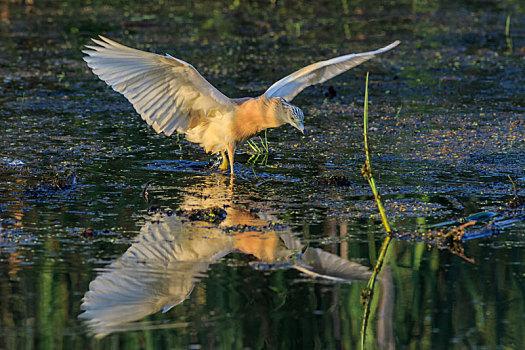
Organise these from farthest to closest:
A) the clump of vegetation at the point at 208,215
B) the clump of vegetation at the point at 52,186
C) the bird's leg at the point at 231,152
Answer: the bird's leg at the point at 231,152 → the clump of vegetation at the point at 52,186 → the clump of vegetation at the point at 208,215

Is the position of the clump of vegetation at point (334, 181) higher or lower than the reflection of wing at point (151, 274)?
higher

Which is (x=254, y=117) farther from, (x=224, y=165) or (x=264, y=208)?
(x=264, y=208)

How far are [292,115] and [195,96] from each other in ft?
2.67

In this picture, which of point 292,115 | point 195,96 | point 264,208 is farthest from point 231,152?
point 264,208

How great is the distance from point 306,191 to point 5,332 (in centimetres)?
291

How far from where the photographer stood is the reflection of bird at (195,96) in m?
6.80

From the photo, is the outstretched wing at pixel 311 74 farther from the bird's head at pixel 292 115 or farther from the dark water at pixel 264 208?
the dark water at pixel 264 208

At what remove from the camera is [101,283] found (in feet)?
15.0

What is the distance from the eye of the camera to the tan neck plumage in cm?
704

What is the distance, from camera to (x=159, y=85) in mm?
6969

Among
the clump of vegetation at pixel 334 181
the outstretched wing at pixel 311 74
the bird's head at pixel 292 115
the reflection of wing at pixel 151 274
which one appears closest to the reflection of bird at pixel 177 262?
the reflection of wing at pixel 151 274

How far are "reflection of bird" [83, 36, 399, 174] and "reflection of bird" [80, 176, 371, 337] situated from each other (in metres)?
1.41

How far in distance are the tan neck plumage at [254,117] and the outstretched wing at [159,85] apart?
0.39ft

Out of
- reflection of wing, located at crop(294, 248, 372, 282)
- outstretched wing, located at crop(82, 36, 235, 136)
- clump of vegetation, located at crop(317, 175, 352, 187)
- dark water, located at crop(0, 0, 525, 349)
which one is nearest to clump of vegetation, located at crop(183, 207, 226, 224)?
dark water, located at crop(0, 0, 525, 349)
